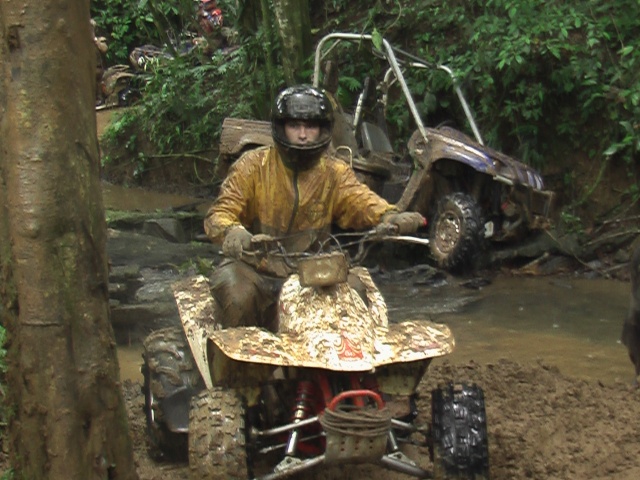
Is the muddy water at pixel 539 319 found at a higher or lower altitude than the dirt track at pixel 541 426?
lower

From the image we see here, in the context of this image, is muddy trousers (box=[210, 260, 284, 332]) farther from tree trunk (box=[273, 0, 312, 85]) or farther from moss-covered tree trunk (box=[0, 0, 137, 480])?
tree trunk (box=[273, 0, 312, 85])

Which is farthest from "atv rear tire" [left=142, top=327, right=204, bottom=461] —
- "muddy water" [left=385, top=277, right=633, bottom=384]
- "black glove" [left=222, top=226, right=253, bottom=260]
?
"muddy water" [left=385, top=277, right=633, bottom=384]

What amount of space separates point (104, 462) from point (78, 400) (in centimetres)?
25

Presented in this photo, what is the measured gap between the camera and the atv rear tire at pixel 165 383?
17.3 feet

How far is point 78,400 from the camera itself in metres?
3.65

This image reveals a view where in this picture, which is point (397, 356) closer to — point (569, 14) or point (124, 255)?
point (124, 255)

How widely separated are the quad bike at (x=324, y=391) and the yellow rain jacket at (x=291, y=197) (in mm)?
367

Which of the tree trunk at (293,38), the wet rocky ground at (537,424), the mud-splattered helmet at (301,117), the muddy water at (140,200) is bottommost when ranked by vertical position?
the wet rocky ground at (537,424)

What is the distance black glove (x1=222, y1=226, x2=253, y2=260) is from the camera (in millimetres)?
4730

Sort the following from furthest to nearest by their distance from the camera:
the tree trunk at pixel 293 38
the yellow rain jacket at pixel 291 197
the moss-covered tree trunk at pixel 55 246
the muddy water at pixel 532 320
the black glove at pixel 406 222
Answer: the tree trunk at pixel 293 38
the muddy water at pixel 532 320
the yellow rain jacket at pixel 291 197
the black glove at pixel 406 222
the moss-covered tree trunk at pixel 55 246

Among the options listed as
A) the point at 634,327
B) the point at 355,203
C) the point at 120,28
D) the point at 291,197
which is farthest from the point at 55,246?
the point at 120,28

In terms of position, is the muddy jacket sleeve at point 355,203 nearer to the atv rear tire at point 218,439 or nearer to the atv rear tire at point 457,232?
the atv rear tire at point 218,439

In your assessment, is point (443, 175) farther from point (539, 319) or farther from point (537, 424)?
point (537, 424)

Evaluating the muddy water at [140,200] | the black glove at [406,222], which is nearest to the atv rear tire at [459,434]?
the black glove at [406,222]
